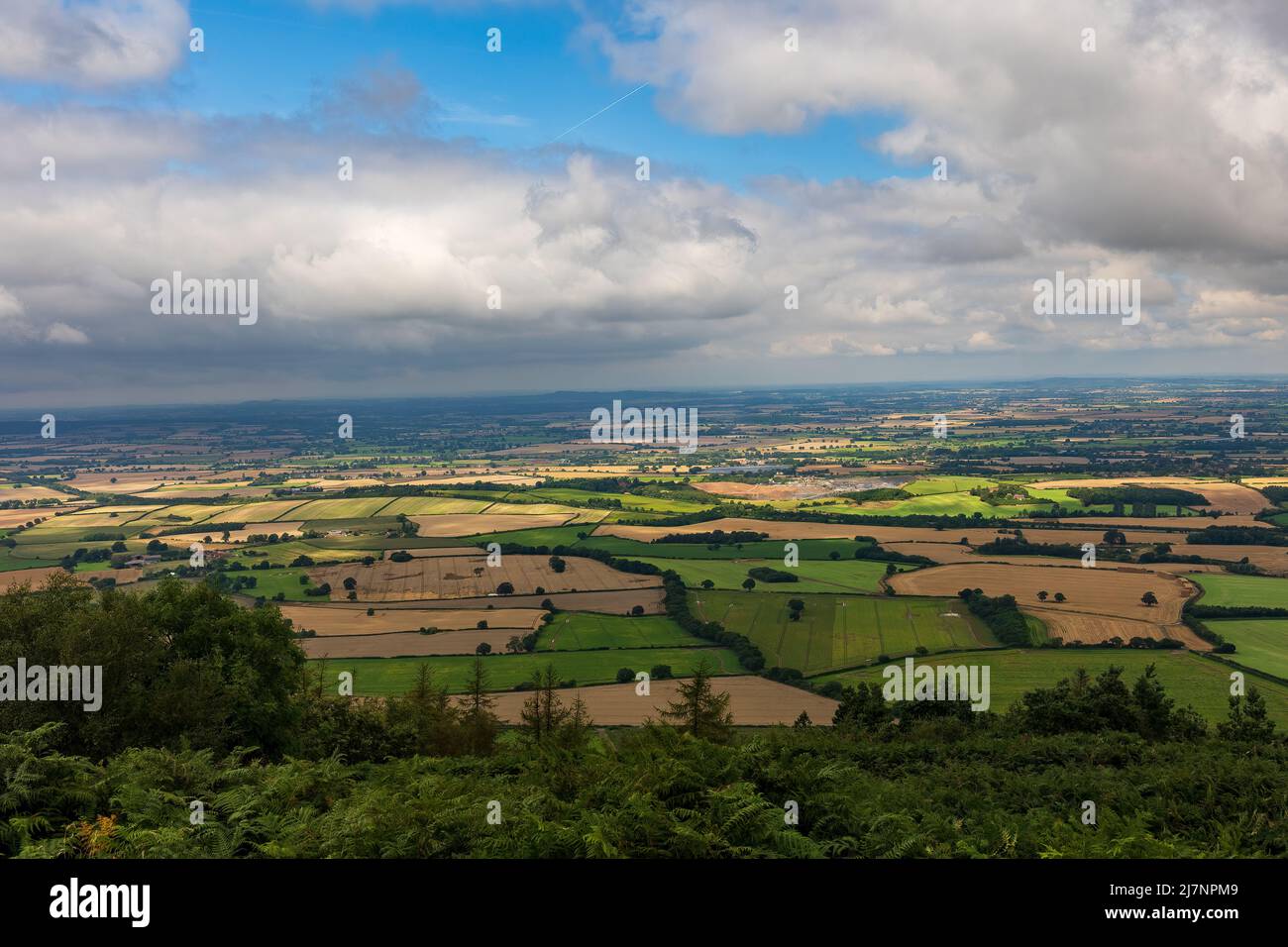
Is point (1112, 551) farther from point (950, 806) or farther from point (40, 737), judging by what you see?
point (40, 737)

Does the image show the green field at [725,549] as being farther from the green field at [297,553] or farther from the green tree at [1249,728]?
the green tree at [1249,728]

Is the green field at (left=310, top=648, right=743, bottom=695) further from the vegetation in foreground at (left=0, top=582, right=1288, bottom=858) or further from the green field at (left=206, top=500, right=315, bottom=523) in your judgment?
the green field at (left=206, top=500, right=315, bottom=523)

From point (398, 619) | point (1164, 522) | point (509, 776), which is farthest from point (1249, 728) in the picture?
point (1164, 522)

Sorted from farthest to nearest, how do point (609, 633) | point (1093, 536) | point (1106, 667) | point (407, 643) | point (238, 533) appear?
point (238, 533) < point (1093, 536) < point (609, 633) < point (407, 643) < point (1106, 667)

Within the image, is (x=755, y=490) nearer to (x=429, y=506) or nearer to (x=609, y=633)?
(x=429, y=506)

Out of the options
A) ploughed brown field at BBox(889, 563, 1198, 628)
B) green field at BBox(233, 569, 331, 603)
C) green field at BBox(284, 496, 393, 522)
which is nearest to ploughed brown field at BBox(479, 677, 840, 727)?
ploughed brown field at BBox(889, 563, 1198, 628)

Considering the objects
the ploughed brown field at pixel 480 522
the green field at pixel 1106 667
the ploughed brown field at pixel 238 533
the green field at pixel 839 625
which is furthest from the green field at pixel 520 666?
the ploughed brown field at pixel 238 533
